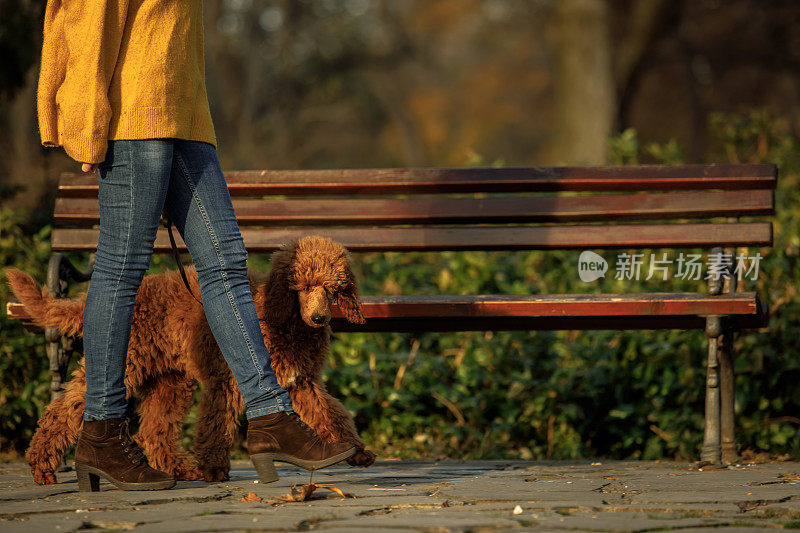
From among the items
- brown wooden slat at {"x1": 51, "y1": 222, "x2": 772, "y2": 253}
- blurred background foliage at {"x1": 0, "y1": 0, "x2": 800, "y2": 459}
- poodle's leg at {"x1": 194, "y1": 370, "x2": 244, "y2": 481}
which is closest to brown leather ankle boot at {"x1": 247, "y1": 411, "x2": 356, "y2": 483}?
poodle's leg at {"x1": 194, "y1": 370, "x2": 244, "y2": 481}

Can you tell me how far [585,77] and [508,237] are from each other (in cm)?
793

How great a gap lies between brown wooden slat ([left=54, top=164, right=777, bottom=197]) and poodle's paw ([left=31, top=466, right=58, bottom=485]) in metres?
1.66

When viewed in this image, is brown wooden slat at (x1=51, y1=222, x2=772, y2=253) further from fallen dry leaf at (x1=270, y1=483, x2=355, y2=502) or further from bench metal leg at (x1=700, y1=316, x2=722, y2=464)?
fallen dry leaf at (x1=270, y1=483, x2=355, y2=502)

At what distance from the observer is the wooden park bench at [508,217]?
4.35 m

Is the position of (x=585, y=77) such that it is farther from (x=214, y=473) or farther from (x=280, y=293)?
(x=214, y=473)

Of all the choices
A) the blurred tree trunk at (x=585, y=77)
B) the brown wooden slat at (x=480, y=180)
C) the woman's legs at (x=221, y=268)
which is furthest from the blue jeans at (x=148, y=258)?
the blurred tree trunk at (x=585, y=77)

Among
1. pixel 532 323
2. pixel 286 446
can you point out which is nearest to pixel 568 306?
pixel 532 323

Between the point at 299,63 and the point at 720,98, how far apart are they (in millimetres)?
10371

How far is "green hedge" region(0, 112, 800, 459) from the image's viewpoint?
5.16 metres

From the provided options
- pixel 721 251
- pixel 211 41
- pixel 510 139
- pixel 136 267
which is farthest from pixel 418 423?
pixel 510 139

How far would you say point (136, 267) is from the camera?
11.4 feet

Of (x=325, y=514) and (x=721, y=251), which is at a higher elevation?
(x=721, y=251)

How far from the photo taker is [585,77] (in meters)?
12.3

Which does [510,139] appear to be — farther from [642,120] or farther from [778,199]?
[778,199]
